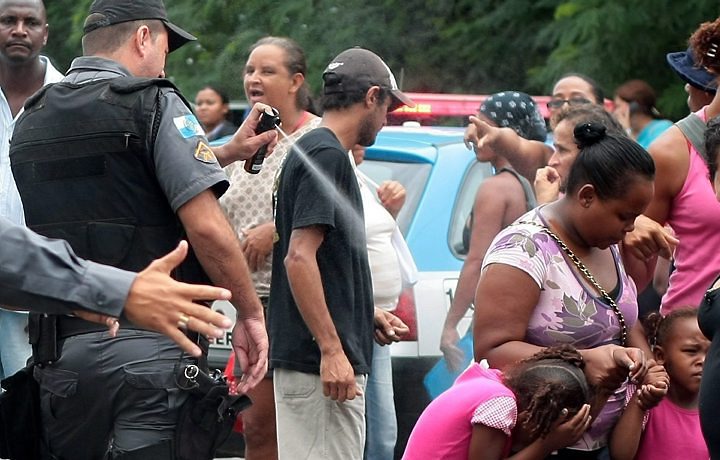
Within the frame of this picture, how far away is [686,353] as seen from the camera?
15.6 feet

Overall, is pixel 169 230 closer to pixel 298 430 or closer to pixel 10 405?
pixel 10 405

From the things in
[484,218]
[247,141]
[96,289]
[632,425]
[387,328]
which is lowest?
[387,328]

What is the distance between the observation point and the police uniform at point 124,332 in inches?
170

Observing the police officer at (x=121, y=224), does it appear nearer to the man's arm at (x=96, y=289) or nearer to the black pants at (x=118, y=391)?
the black pants at (x=118, y=391)

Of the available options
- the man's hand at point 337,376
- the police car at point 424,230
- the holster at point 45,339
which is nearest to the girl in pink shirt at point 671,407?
the man's hand at point 337,376

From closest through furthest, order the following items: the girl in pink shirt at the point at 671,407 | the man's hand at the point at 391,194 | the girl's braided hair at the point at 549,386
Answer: the girl's braided hair at the point at 549,386 < the girl in pink shirt at the point at 671,407 < the man's hand at the point at 391,194

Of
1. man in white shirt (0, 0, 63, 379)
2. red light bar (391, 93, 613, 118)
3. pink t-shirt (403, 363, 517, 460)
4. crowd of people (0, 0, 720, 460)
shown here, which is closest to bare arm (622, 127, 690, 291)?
crowd of people (0, 0, 720, 460)

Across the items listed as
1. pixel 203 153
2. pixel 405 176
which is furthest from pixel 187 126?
pixel 405 176

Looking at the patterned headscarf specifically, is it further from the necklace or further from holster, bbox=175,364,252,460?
holster, bbox=175,364,252,460

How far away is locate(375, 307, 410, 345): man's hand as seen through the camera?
5.59m

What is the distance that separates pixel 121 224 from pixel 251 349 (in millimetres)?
566

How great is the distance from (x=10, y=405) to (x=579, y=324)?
174 cm

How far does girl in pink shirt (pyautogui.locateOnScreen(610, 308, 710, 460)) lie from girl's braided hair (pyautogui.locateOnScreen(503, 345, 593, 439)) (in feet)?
1.02

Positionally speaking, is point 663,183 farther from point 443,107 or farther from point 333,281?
point 443,107
